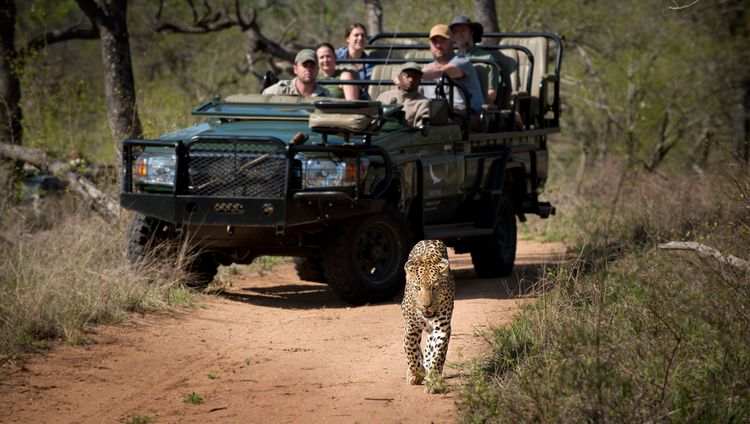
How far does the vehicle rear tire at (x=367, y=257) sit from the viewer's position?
9.05 m

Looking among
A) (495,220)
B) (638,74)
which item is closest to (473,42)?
(495,220)

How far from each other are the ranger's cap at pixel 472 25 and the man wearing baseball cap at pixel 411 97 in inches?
75.7

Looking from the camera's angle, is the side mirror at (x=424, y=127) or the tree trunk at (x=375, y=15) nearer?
the side mirror at (x=424, y=127)

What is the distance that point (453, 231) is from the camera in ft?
33.5

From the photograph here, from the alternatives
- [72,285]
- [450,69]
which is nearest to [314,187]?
[72,285]

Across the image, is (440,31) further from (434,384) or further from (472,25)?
(434,384)

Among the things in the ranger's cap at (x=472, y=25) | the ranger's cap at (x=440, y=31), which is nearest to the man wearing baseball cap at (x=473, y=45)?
the ranger's cap at (x=472, y=25)

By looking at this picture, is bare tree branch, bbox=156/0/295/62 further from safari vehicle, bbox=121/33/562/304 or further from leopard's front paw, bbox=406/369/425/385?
leopard's front paw, bbox=406/369/425/385

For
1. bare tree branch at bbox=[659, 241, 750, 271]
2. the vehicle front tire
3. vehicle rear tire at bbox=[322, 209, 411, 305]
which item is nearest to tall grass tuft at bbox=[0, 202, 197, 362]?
the vehicle front tire

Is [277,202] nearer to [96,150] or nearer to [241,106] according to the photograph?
[241,106]

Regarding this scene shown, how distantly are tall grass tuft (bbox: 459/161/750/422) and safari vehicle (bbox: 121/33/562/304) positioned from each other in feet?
5.65

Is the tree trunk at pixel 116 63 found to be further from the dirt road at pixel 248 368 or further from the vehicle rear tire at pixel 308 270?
the dirt road at pixel 248 368

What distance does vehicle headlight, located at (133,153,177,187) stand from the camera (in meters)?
9.04

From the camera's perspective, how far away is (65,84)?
41.8 feet
